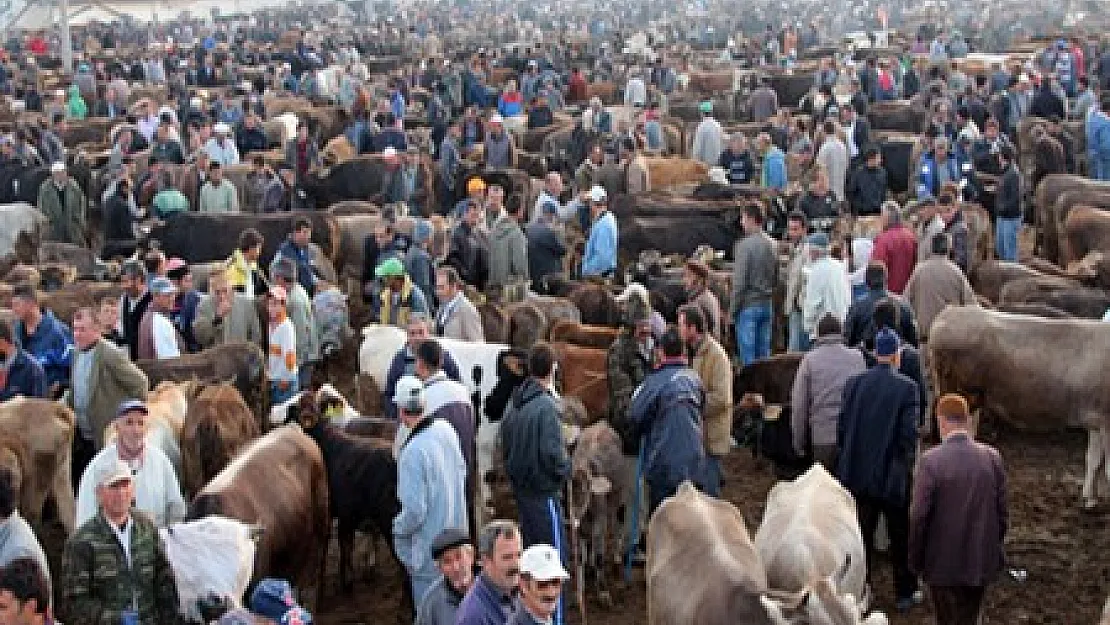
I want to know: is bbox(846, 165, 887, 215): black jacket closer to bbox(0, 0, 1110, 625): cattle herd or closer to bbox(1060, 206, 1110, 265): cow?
bbox(0, 0, 1110, 625): cattle herd

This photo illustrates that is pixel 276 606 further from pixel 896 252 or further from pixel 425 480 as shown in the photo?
pixel 896 252

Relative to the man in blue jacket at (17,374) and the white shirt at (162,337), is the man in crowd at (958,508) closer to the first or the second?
the white shirt at (162,337)

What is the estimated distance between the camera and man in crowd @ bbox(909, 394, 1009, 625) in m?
7.66

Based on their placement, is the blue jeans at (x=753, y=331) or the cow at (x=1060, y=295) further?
the cow at (x=1060, y=295)

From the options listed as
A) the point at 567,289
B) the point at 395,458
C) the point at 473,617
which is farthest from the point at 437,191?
the point at 473,617

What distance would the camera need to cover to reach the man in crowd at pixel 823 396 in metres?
9.33

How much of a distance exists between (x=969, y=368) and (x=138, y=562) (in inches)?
285

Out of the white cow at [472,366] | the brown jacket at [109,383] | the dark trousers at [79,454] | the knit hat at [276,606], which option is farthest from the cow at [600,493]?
the knit hat at [276,606]

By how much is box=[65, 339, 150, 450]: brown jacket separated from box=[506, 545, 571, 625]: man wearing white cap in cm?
430

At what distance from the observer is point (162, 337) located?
10539mm

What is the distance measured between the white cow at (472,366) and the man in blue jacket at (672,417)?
1455 millimetres

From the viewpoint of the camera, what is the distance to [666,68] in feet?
108

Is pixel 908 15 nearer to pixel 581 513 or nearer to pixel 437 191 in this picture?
pixel 437 191

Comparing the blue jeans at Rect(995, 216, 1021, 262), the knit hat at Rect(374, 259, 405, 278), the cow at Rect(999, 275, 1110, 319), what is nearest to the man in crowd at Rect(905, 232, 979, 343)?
the cow at Rect(999, 275, 1110, 319)
